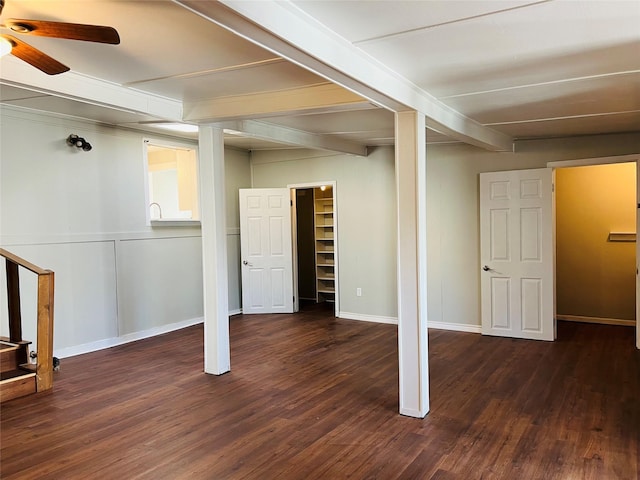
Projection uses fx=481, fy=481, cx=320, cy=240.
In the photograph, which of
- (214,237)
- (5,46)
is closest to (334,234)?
(214,237)

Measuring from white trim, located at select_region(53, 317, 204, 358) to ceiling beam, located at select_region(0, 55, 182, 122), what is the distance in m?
2.79

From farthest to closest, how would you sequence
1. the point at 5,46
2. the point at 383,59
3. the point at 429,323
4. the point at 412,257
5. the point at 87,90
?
1. the point at 429,323
2. the point at 412,257
3. the point at 87,90
4. the point at 383,59
5. the point at 5,46

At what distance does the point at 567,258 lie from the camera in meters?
6.65

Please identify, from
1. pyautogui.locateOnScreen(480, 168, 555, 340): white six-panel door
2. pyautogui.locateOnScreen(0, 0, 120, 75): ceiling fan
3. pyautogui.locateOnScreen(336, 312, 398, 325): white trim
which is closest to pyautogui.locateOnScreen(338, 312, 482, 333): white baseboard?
pyautogui.locateOnScreen(336, 312, 398, 325): white trim

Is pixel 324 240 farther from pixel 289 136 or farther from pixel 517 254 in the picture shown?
pixel 517 254

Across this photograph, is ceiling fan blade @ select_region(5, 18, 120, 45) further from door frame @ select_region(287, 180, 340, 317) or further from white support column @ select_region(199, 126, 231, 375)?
door frame @ select_region(287, 180, 340, 317)

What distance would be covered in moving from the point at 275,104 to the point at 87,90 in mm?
1336

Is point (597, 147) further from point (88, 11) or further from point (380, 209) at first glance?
point (88, 11)

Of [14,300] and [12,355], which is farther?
[14,300]

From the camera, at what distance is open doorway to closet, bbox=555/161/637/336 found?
6.24 metres

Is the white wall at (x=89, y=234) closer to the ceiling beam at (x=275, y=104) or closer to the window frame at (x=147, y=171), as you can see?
the window frame at (x=147, y=171)

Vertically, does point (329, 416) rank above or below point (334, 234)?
below

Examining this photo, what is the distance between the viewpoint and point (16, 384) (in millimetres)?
3977

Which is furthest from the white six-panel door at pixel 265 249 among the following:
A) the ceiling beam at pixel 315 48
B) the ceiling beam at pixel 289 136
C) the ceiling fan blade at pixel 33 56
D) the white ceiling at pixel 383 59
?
the ceiling fan blade at pixel 33 56
